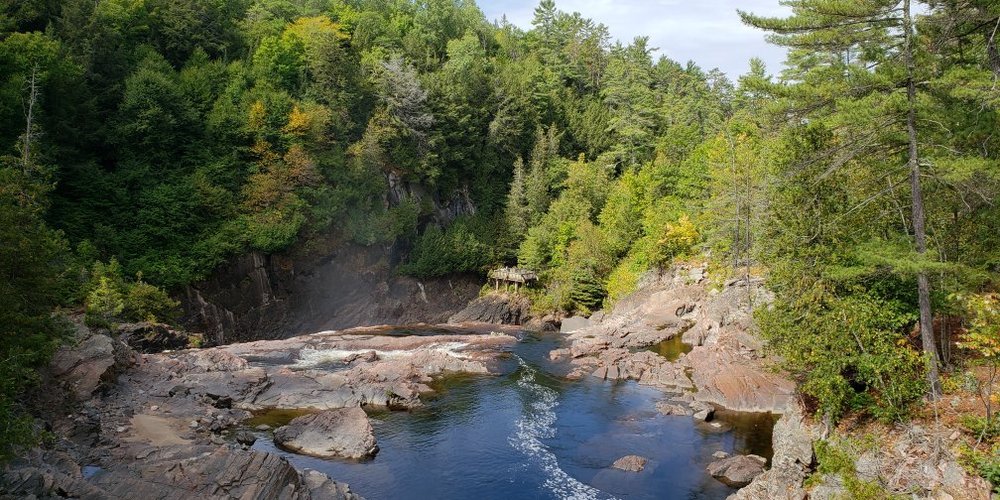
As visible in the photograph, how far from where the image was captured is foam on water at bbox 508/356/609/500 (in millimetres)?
20531

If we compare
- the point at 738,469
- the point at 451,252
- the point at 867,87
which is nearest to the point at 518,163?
the point at 451,252

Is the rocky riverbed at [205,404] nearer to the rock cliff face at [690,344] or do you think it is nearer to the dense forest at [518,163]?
the dense forest at [518,163]

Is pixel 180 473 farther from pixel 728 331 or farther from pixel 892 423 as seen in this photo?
pixel 728 331

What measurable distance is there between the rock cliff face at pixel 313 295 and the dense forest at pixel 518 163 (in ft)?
5.75

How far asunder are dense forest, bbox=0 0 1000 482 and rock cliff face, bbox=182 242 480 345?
5.75 feet

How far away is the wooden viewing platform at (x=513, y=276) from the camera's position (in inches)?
2206

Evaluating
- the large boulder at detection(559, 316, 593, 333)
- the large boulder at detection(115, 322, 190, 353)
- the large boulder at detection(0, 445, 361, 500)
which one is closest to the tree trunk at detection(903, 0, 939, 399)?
the large boulder at detection(0, 445, 361, 500)

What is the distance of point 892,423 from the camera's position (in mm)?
16906

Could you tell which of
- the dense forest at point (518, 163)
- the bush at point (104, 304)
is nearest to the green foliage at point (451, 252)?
the dense forest at point (518, 163)

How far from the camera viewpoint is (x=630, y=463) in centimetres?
2230

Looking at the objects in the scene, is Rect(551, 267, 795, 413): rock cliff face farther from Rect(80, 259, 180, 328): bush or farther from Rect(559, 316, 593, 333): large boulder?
Rect(80, 259, 180, 328): bush

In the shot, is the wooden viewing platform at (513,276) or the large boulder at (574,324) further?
the wooden viewing platform at (513,276)

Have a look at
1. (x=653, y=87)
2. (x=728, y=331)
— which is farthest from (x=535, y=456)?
(x=653, y=87)

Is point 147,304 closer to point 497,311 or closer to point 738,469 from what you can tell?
point 497,311
